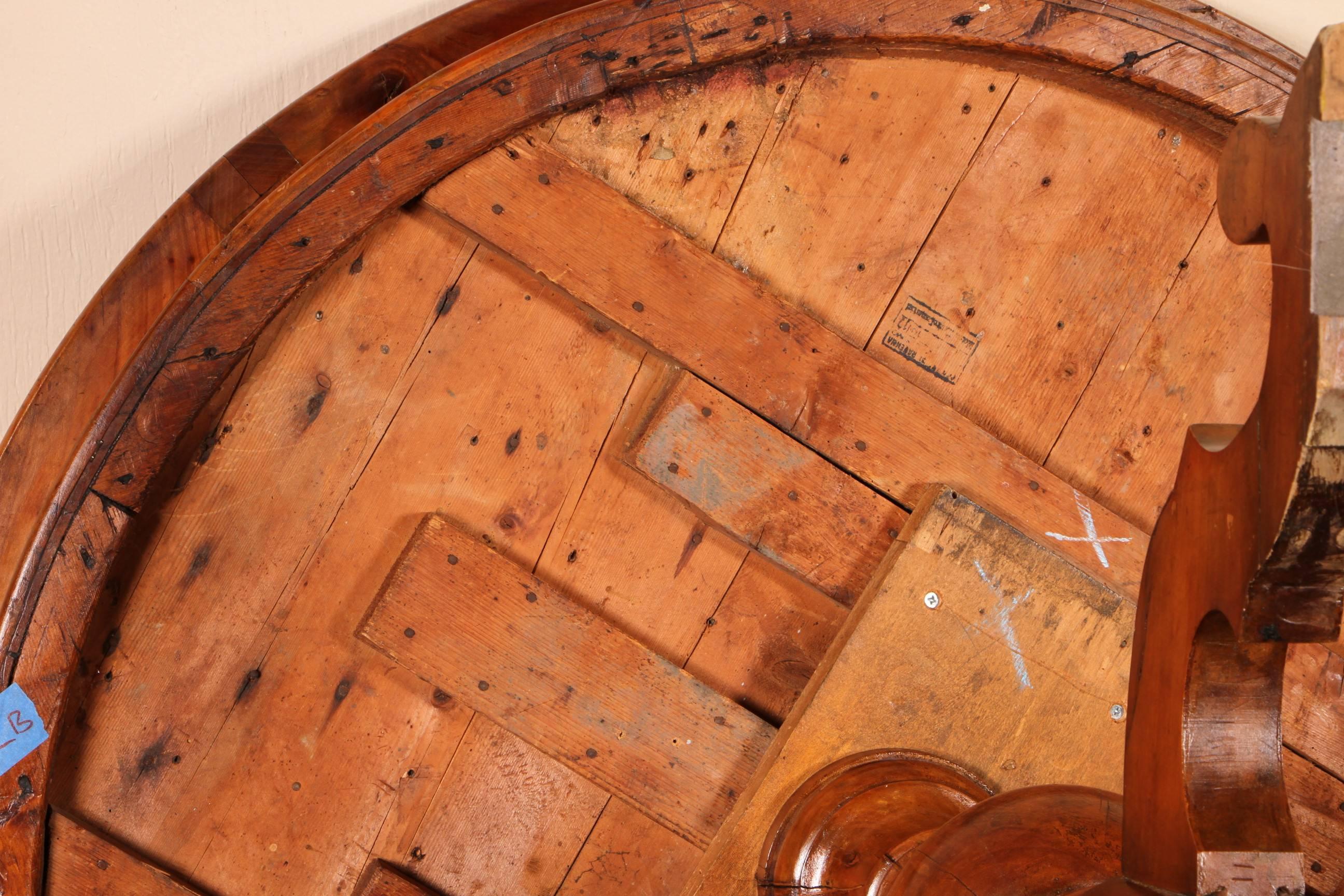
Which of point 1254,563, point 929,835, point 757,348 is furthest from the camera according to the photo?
point 757,348

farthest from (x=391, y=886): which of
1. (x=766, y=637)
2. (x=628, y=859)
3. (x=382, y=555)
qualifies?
(x=766, y=637)

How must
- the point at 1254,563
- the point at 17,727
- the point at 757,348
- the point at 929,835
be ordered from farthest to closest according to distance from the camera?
1. the point at 757,348
2. the point at 17,727
3. the point at 929,835
4. the point at 1254,563

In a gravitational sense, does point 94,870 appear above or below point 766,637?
below

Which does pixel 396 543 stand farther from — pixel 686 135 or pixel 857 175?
pixel 857 175

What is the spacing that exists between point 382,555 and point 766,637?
0.72 m

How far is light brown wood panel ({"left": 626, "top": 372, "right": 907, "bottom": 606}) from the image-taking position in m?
1.74

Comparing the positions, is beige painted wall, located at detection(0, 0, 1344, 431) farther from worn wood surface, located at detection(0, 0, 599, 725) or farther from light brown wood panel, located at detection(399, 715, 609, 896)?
light brown wood panel, located at detection(399, 715, 609, 896)

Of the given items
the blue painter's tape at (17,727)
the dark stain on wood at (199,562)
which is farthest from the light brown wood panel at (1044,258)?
the blue painter's tape at (17,727)

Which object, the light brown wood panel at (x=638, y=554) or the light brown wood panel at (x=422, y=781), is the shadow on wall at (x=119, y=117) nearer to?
the light brown wood panel at (x=638, y=554)

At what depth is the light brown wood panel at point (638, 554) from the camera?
1776 mm

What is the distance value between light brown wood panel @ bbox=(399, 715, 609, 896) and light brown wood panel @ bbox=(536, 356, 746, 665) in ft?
0.99

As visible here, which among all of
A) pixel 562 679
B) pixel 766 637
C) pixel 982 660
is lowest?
pixel 562 679

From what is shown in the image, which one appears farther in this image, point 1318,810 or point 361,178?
point 1318,810

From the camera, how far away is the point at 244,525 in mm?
1737
